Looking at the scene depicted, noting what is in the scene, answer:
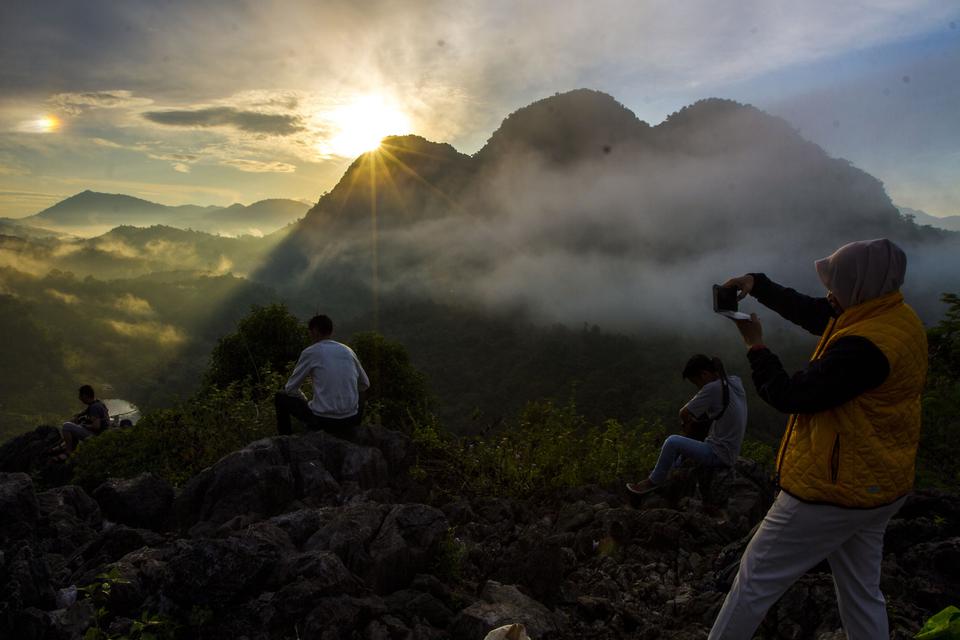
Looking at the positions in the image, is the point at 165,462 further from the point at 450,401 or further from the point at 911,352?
the point at 450,401

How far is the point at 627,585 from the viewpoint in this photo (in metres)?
5.62

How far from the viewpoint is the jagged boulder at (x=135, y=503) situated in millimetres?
6363

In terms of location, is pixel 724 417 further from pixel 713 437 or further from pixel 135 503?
pixel 135 503

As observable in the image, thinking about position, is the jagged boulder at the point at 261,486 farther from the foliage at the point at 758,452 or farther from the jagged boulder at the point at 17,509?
the foliage at the point at 758,452

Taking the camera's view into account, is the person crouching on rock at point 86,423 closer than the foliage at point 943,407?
No

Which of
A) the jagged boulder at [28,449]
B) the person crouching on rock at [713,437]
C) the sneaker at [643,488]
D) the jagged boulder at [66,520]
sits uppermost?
the person crouching on rock at [713,437]

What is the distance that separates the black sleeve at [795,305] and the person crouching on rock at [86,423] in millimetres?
11433

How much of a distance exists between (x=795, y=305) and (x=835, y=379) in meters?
1.08

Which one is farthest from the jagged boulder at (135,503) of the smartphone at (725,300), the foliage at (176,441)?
the smartphone at (725,300)

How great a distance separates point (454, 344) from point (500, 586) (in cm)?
14853

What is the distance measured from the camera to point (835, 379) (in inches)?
116

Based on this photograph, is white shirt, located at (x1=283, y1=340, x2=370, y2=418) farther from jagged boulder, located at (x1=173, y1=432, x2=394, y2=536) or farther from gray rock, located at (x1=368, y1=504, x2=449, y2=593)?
gray rock, located at (x1=368, y1=504, x2=449, y2=593)

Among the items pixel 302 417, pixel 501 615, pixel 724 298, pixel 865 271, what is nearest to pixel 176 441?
pixel 302 417

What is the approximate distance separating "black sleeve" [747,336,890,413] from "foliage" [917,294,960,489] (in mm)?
6552
